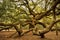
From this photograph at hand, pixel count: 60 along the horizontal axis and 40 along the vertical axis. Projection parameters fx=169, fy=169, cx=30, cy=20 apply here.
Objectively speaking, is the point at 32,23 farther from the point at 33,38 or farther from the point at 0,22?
the point at 0,22

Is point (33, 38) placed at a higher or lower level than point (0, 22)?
lower

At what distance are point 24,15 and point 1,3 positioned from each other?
3483 mm

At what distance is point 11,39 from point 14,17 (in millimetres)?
1699

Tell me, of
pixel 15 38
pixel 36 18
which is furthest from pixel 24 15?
pixel 15 38

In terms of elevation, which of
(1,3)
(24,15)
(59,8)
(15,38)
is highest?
(1,3)

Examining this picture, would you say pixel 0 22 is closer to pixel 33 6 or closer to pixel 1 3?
pixel 1 3

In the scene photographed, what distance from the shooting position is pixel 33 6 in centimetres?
1051

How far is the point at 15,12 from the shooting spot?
976 centimetres

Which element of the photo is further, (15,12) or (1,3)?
(15,12)

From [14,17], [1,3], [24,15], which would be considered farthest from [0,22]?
[24,15]

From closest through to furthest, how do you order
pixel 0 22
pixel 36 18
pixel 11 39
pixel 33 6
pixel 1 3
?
1. pixel 1 3
2. pixel 0 22
3. pixel 11 39
4. pixel 36 18
5. pixel 33 6

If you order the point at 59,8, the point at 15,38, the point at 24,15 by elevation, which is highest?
the point at 59,8

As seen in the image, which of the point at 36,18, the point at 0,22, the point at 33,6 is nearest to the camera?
the point at 0,22

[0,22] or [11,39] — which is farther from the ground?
[0,22]
